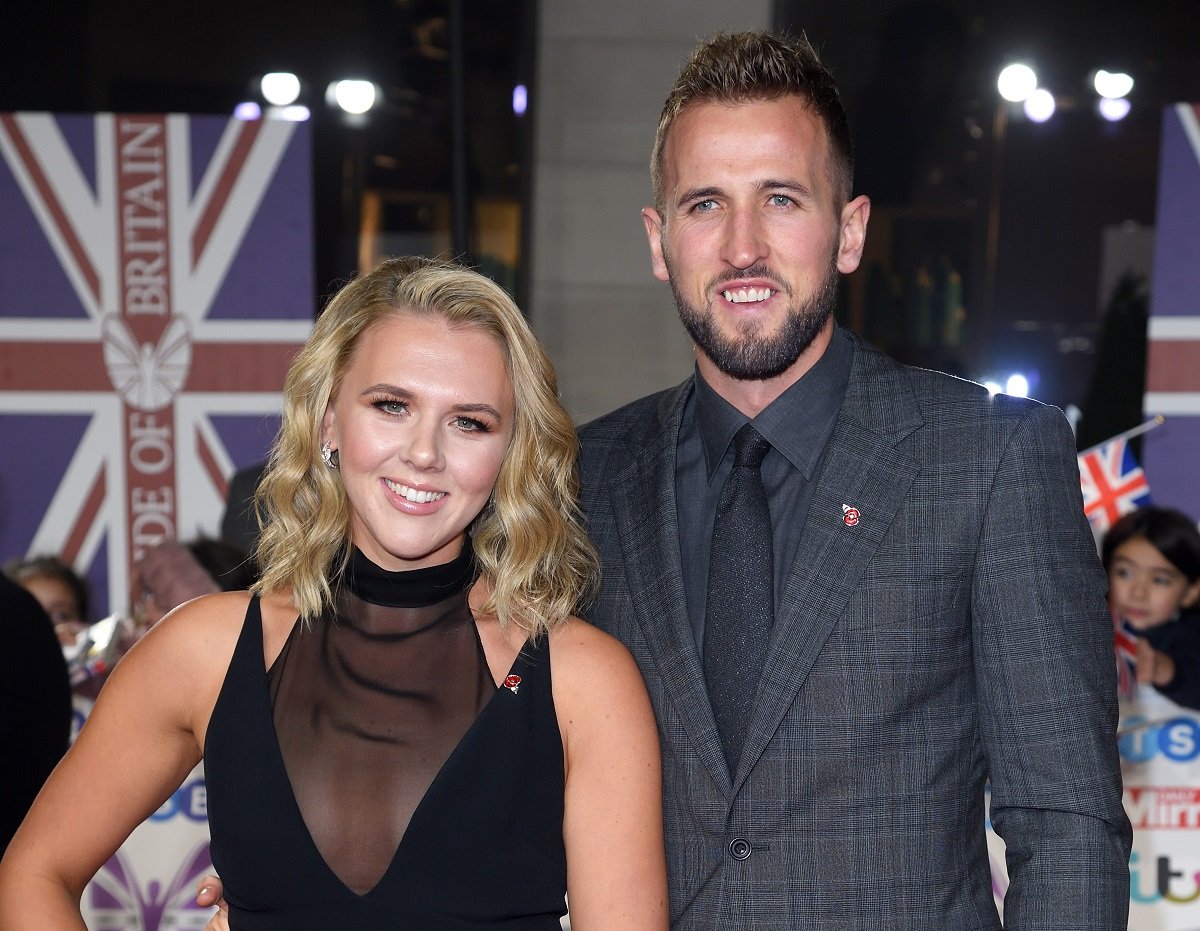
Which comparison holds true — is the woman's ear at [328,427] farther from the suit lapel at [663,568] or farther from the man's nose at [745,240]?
the man's nose at [745,240]

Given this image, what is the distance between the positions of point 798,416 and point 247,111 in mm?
3759

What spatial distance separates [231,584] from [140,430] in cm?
111

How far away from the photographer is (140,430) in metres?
4.98

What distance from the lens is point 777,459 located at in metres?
1.83

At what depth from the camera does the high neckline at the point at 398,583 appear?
184 centimetres

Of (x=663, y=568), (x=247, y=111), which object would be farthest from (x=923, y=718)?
(x=247, y=111)

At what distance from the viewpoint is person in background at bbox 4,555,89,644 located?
15.6 ft

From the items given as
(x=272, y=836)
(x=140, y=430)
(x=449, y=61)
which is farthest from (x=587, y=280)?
(x=272, y=836)

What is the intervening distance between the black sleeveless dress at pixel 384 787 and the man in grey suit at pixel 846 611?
0.59ft

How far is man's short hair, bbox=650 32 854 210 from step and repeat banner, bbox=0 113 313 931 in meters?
3.31

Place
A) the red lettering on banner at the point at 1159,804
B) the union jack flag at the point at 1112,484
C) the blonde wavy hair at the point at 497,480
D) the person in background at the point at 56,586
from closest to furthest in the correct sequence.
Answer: the blonde wavy hair at the point at 497,480, the red lettering on banner at the point at 1159,804, the union jack flag at the point at 1112,484, the person in background at the point at 56,586

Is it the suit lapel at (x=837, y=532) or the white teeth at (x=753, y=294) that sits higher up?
the white teeth at (x=753, y=294)

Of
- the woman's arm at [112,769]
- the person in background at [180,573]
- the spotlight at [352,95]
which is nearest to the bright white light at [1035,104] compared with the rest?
the spotlight at [352,95]

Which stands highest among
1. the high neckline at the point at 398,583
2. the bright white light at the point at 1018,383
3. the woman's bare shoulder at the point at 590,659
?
the bright white light at the point at 1018,383
